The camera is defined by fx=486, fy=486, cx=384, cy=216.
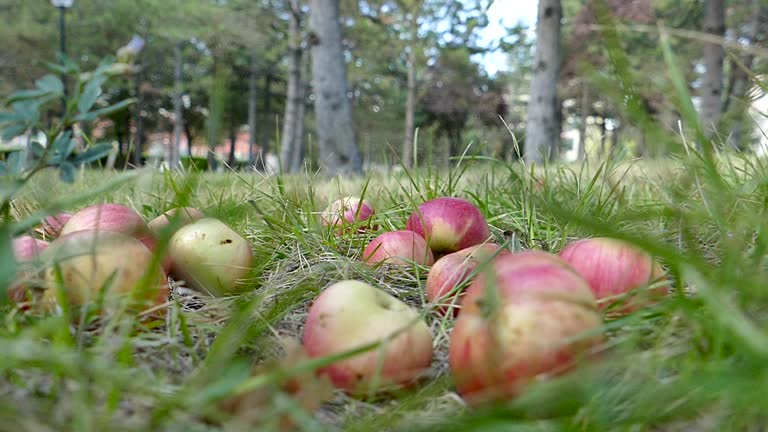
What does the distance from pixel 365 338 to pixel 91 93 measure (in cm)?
77

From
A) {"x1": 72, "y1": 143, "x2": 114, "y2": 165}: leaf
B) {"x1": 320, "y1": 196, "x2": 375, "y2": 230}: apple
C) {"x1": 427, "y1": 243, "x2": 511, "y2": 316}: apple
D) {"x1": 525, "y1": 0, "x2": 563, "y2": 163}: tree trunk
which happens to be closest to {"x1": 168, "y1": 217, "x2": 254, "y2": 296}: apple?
{"x1": 72, "y1": 143, "x2": 114, "y2": 165}: leaf

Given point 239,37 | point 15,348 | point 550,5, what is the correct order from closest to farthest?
1. point 15,348
2. point 550,5
3. point 239,37

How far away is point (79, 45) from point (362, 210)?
19.1m

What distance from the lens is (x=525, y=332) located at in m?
0.58

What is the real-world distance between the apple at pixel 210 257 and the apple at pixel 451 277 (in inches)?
17.9

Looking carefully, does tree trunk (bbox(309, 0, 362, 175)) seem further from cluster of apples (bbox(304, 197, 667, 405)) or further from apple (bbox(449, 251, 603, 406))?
apple (bbox(449, 251, 603, 406))

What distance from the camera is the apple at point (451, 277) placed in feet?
3.16

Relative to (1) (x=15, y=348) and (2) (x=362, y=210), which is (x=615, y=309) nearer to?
(1) (x=15, y=348)

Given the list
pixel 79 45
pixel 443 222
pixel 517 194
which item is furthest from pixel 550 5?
pixel 79 45

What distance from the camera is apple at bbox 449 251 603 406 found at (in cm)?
57

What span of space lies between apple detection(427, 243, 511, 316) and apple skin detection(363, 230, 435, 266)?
157 millimetres

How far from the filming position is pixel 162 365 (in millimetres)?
682

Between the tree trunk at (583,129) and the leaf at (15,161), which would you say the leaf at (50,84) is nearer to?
the leaf at (15,161)

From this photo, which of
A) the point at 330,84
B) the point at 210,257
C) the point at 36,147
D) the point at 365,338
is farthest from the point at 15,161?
the point at 330,84
